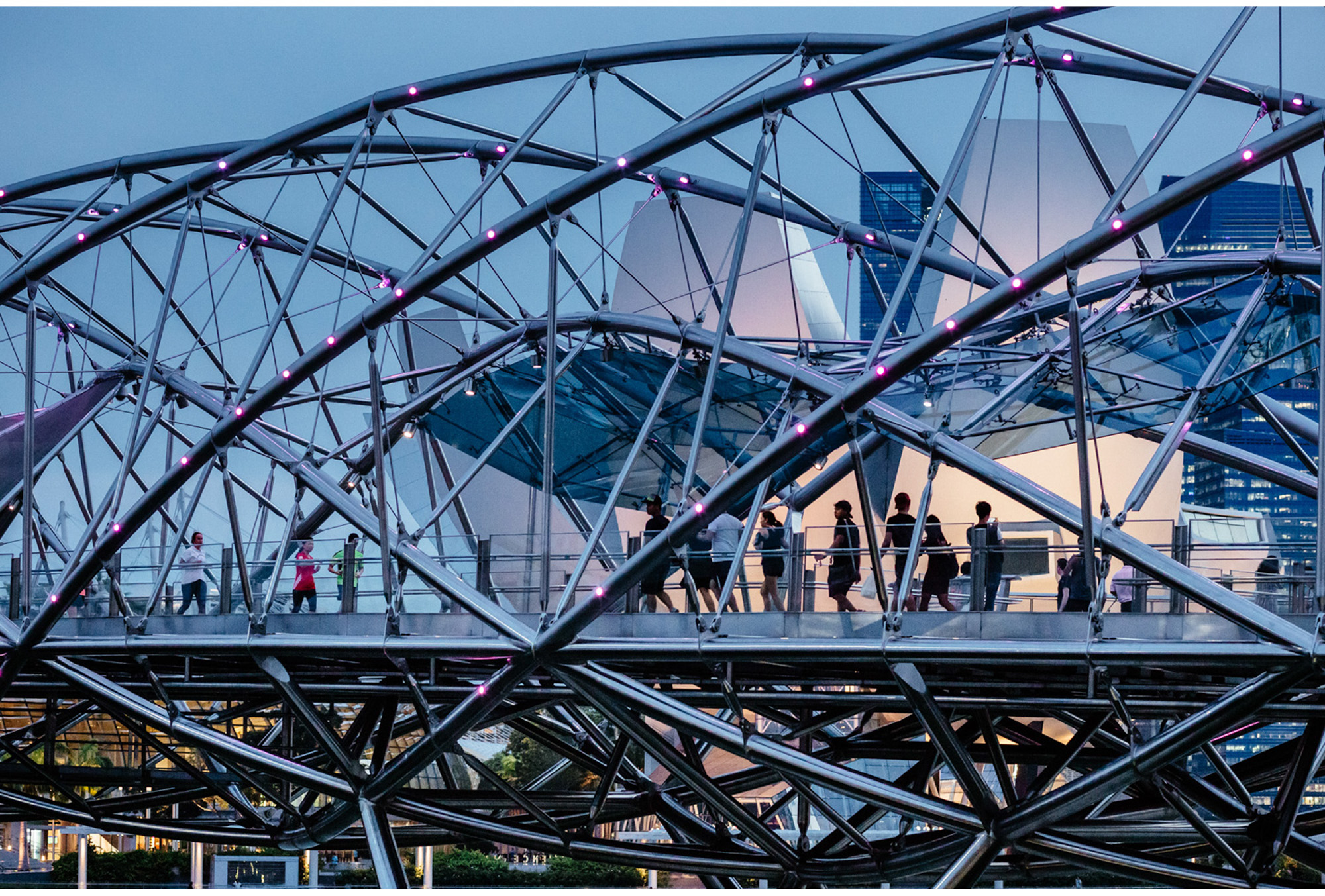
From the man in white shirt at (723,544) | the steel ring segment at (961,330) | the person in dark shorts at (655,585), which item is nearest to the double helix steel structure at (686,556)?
the steel ring segment at (961,330)

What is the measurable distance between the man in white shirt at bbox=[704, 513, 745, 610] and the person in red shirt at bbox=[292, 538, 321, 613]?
8399 mm

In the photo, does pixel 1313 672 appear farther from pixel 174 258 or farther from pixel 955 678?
pixel 174 258

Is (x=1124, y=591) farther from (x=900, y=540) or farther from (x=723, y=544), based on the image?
(x=723, y=544)

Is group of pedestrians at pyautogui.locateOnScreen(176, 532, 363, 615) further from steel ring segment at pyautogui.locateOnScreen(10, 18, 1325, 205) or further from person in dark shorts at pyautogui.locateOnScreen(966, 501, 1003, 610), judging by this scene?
person in dark shorts at pyautogui.locateOnScreen(966, 501, 1003, 610)

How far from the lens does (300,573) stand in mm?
32281

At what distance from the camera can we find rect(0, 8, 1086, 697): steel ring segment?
2586cm

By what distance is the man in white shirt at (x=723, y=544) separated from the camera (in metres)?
26.9

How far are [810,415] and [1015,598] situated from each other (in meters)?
4.30

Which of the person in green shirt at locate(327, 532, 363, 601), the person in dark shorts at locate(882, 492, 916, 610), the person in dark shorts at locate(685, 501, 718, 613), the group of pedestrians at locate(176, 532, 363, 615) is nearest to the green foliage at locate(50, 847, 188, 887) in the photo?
the group of pedestrians at locate(176, 532, 363, 615)

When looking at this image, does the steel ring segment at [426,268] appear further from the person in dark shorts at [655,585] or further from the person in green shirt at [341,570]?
the person in green shirt at [341,570]

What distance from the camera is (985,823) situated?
86.1 ft

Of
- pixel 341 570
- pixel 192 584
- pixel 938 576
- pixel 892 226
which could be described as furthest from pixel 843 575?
pixel 892 226

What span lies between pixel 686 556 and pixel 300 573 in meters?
10.0

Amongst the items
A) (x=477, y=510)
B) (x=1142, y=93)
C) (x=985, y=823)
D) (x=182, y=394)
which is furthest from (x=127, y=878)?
(x=1142, y=93)
